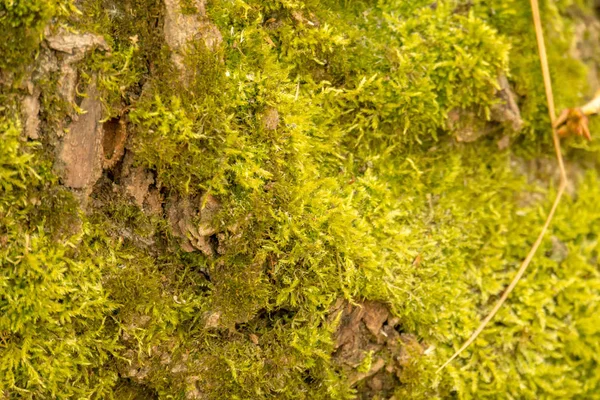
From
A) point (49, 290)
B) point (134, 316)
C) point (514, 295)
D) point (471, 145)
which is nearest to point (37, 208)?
point (49, 290)

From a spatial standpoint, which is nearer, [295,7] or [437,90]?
[295,7]

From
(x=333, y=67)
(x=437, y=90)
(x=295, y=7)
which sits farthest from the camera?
(x=437, y=90)

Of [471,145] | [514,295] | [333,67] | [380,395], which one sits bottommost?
[380,395]

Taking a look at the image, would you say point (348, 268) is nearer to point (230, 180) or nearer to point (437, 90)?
point (230, 180)

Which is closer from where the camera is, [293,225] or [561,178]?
[293,225]

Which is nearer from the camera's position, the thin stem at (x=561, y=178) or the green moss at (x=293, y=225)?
the green moss at (x=293, y=225)

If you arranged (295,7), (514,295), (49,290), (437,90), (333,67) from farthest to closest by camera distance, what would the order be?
1. (514,295)
2. (437,90)
3. (333,67)
4. (295,7)
5. (49,290)

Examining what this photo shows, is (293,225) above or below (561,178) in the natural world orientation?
above

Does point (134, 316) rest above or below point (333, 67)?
below

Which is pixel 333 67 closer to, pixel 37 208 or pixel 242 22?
pixel 242 22

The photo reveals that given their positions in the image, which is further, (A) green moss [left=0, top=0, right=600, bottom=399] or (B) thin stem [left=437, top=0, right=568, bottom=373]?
(B) thin stem [left=437, top=0, right=568, bottom=373]
